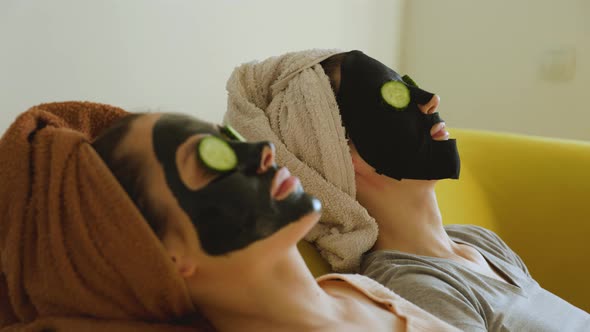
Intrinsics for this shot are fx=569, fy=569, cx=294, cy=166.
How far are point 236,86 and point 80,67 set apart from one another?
0.88 feet

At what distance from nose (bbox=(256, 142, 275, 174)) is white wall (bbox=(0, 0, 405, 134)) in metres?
0.35

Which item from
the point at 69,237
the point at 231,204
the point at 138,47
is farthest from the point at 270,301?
the point at 138,47

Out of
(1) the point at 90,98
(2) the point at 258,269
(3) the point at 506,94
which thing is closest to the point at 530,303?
(2) the point at 258,269

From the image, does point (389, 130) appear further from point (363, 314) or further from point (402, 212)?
point (363, 314)

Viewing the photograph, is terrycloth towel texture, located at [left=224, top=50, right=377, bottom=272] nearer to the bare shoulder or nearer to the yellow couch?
the bare shoulder

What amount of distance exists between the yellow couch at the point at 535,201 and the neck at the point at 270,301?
749 millimetres

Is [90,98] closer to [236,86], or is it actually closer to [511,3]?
[236,86]

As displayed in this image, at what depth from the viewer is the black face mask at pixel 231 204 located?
0.62 m

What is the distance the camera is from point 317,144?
0.98m

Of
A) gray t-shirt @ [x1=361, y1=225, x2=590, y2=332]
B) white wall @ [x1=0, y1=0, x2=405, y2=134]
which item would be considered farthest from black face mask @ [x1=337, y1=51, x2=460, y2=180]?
white wall @ [x1=0, y1=0, x2=405, y2=134]

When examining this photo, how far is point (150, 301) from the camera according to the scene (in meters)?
0.65

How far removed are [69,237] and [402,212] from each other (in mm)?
624

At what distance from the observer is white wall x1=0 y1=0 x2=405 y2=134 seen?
873 millimetres

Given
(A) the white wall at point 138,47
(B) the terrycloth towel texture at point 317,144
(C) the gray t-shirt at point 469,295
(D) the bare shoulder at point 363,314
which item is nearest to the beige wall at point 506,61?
(A) the white wall at point 138,47
